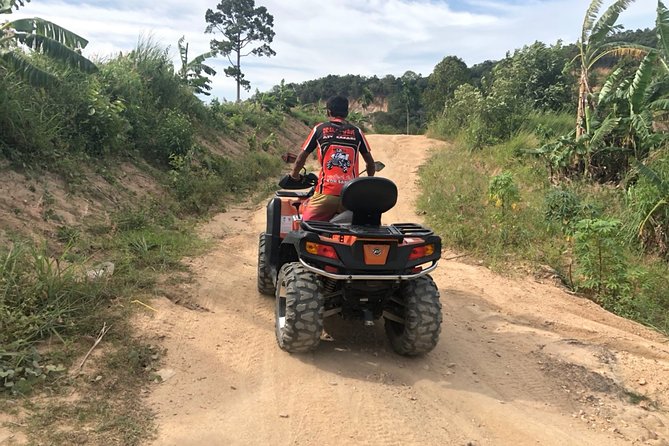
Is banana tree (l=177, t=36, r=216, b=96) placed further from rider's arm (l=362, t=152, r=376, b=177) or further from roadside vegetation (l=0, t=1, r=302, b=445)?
rider's arm (l=362, t=152, r=376, b=177)

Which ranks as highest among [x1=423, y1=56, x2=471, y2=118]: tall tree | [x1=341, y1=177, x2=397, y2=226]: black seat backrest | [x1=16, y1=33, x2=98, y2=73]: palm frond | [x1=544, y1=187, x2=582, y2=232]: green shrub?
[x1=423, y1=56, x2=471, y2=118]: tall tree

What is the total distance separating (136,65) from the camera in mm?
13094

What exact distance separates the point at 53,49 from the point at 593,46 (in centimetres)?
1066

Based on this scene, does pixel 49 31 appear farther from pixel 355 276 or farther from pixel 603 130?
pixel 603 130

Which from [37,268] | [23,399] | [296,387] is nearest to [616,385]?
[296,387]

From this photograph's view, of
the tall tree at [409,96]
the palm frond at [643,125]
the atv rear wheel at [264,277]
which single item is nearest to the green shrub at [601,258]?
the palm frond at [643,125]

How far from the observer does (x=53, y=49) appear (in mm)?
7387

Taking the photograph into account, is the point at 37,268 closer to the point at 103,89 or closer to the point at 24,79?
the point at 24,79

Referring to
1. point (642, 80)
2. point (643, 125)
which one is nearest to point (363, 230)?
point (643, 125)

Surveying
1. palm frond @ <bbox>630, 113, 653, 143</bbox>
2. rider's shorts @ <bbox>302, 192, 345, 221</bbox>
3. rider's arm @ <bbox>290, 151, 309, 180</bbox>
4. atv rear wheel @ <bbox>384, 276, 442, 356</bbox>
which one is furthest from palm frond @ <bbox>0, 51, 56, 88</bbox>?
palm frond @ <bbox>630, 113, 653, 143</bbox>

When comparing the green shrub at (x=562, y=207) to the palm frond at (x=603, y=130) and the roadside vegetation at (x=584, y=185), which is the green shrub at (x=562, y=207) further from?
the palm frond at (x=603, y=130)

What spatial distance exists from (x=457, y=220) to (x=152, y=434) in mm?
6886

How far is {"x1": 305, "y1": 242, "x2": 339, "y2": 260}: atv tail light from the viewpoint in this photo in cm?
384

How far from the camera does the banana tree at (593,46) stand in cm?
1049
